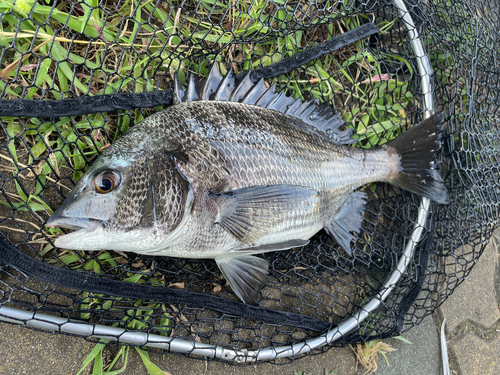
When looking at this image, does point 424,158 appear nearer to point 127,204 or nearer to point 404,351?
point 404,351

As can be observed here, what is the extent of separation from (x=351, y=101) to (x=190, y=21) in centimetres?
118

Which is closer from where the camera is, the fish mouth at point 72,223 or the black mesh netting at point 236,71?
the fish mouth at point 72,223

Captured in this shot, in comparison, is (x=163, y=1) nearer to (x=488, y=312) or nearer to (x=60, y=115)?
(x=60, y=115)

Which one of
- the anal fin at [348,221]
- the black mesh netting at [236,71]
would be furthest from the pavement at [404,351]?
the anal fin at [348,221]

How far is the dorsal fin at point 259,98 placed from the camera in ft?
5.56

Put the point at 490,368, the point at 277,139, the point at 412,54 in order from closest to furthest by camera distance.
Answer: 1. the point at 277,139
2. the point at 412,54
3. the point at 490,368

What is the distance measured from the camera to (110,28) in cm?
172

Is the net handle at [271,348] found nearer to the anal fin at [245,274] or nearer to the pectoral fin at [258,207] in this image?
the anal fin at [245,274]

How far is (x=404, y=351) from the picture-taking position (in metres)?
2.36

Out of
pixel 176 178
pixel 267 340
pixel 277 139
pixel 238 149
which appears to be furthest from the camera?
pixel 267 340

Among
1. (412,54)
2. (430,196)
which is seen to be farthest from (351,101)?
(430,196)

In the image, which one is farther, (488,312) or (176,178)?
(488,312)

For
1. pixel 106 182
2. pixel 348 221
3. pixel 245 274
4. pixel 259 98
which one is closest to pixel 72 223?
pixel 106 182

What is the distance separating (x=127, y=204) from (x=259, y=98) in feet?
3.00
